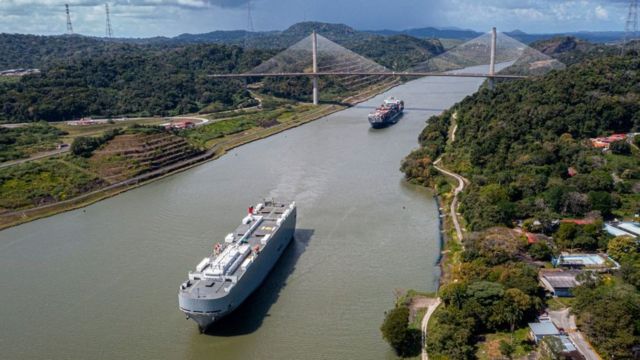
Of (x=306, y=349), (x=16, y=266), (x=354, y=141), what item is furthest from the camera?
(x=354, y=141)

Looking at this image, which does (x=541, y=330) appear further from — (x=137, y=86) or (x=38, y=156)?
(x=137, y=86)

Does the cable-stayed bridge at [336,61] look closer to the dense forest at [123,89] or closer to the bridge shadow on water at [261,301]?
the dense forest at [123,89]

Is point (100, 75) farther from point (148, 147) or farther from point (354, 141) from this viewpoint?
point (354, 141)

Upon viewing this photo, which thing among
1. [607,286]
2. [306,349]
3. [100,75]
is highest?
[100,75]

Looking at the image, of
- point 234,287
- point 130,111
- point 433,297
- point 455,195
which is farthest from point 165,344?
point 130,111

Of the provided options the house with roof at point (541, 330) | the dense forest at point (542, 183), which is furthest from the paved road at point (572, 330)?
the house with roof at point (541, 330)
